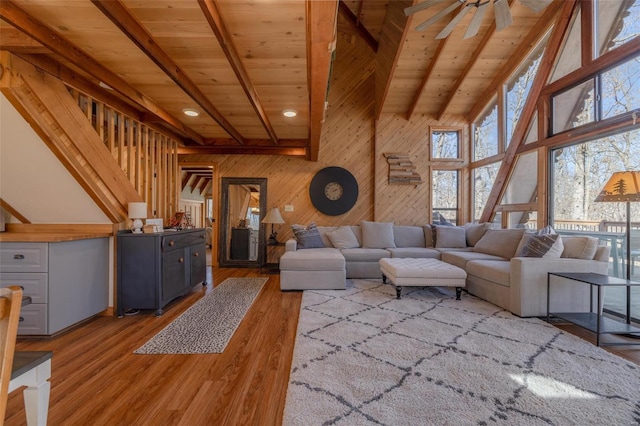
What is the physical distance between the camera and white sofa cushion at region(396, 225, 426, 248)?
5.19 m

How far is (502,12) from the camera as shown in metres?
2.71

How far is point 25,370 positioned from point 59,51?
2.30 metres

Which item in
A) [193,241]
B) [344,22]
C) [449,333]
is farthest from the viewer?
[344,22]

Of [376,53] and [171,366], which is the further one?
[376,53]

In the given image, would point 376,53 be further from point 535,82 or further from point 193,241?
point 193,241

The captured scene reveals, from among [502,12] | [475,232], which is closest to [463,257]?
[475,232]

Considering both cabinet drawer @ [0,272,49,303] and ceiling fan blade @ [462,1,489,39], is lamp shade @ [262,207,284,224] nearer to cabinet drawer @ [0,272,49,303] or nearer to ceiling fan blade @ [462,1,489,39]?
cabinet drawer @ [0,272,49,303]

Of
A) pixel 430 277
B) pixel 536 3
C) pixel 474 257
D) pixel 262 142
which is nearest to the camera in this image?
pixel 536 3

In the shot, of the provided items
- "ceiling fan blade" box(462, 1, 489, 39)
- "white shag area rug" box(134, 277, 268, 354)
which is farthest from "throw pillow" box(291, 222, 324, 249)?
"ceiling fan blade" box(462, 1, 489, 39)

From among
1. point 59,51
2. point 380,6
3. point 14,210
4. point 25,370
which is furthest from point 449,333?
point 380,6

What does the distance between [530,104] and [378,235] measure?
3.08 meters

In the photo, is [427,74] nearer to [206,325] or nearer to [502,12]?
[502,12]

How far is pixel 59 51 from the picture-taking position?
2.06 metres

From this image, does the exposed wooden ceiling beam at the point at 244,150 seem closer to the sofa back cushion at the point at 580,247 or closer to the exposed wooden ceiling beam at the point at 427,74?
the exposed wooden ceiling beam at the point at 427,74
